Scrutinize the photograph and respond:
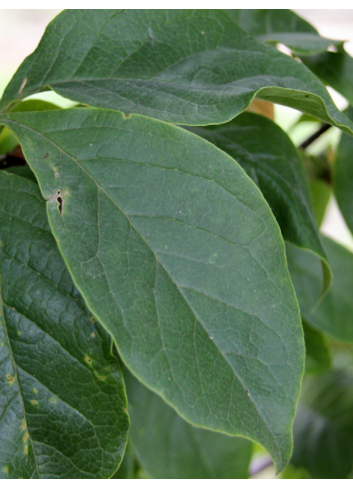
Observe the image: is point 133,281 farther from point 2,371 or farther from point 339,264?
point 339,264

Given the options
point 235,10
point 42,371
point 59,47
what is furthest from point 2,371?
point 235,10

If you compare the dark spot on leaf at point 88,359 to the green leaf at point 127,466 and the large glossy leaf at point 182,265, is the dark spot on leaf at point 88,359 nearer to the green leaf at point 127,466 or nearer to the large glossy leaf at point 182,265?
the large glossy leaf at point 182,265

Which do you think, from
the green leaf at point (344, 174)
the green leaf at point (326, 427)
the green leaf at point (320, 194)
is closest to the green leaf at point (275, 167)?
the green leaf at point (344, 174)

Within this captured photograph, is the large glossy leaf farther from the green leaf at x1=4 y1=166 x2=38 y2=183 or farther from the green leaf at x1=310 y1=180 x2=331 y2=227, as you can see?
the green leaf at x1=310 y1=180 x2=331 y2=227

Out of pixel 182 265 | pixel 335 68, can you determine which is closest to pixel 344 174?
pixel 335 68

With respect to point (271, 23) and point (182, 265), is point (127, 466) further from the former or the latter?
point (271, 23)
